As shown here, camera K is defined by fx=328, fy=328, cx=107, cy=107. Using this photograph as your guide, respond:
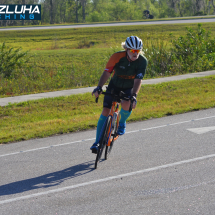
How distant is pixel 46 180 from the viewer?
5.45 metres

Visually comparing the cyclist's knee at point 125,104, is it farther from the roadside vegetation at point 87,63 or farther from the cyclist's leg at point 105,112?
the roadside vegetation at point 87,63

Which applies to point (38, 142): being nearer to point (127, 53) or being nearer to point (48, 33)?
point (127, 53)

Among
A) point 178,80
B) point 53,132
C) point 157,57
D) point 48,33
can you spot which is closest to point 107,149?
point 53,132

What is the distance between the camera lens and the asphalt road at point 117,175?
448 cm

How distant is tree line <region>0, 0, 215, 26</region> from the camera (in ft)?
274

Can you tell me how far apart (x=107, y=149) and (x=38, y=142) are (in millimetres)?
2238

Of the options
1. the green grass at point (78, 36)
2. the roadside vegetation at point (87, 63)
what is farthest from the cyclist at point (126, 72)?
the green grass at point (78, 36)

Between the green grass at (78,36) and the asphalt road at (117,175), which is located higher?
the green grass at (78,36)

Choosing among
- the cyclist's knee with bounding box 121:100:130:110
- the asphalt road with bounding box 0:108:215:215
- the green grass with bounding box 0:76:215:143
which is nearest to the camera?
the asphalt road with bounding box 0:108:215:215

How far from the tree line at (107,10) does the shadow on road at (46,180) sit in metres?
72.2

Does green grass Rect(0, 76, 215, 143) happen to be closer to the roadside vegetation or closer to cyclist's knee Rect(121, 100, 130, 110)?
cyclist's knee Rect(121, 100, 130, 110)

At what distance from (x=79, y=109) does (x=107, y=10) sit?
86.0m

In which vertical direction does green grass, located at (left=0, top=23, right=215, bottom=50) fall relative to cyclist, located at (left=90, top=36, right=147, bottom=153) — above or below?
above

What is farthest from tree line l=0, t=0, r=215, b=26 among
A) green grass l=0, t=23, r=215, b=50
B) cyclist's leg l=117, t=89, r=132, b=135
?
cyclist's leg l=117, t=89, r=132, b=135
